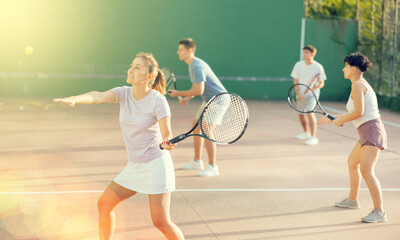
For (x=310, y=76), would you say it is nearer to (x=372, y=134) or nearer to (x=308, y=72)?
(x=308, y=72)

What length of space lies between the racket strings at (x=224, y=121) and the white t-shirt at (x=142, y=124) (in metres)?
0.58

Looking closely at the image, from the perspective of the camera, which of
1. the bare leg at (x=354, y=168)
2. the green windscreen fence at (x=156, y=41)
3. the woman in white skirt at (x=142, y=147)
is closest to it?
the woman in white skirt at (x=142, y=147)

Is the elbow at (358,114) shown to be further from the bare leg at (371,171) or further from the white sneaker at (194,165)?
the white sneaker at (194,165)

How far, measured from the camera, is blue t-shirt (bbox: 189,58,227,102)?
6793 millimetres

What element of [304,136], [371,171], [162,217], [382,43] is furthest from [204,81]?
[382,43]

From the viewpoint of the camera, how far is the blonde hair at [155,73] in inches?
155

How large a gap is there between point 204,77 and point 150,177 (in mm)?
3152

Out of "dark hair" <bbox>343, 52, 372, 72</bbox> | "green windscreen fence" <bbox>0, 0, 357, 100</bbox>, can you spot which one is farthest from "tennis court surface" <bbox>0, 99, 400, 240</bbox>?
"green windscreen fence" <bbox>0, 0, 357, 100</bbox>

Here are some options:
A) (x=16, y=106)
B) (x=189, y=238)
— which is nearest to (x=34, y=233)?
(x=189, y=238)

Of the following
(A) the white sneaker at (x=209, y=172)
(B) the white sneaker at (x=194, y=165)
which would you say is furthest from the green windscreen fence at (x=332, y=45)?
(A) the white sneaker at (x=209, y=172)

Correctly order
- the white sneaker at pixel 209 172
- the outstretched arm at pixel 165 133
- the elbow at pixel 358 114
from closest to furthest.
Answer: the outstretched arm at pixel 165 133 → the elbow at pixel 358 114 → the white sneaker at pixel 209 172

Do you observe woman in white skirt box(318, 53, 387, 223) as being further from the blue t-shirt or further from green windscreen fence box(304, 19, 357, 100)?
green windscreen fence box(304, 19, 357, 100)

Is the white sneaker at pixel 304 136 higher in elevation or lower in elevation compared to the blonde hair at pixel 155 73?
lower

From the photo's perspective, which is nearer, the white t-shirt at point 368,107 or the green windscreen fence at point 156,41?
the white t-shirt at point 368,107
